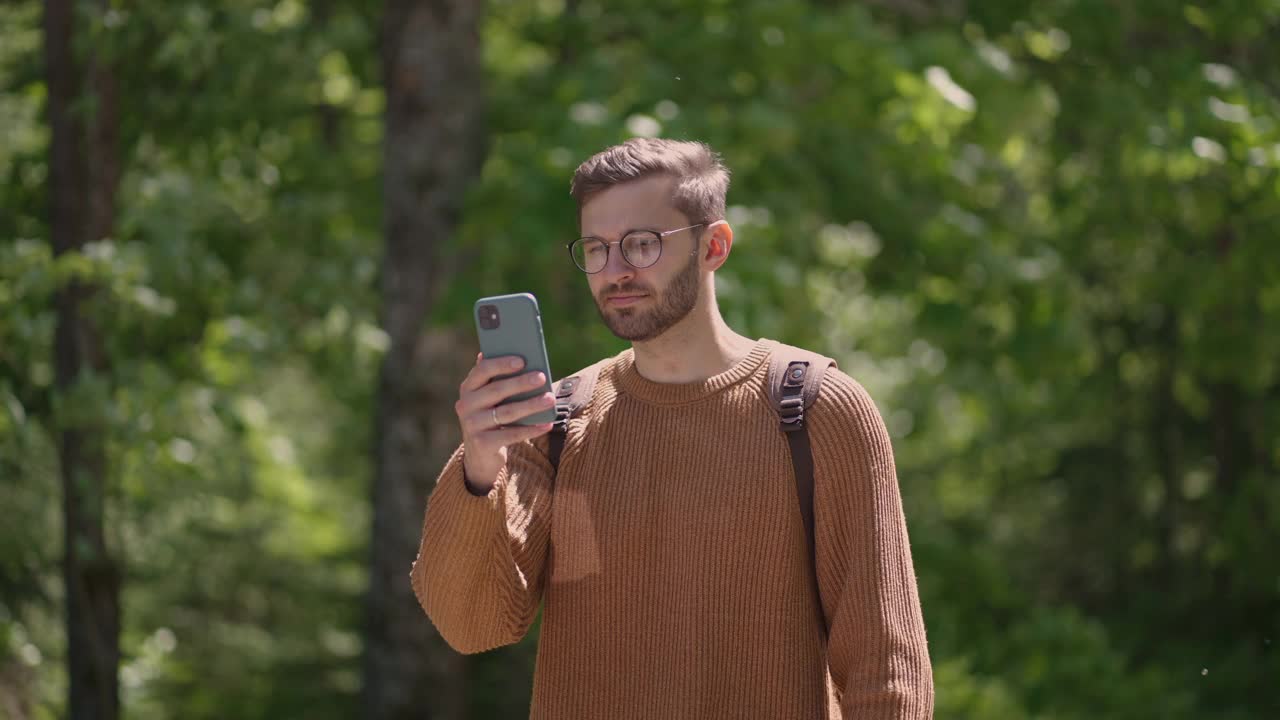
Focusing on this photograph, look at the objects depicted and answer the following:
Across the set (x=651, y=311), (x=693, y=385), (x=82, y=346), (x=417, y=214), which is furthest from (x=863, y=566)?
(x=417, y=214)

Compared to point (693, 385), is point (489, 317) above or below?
above

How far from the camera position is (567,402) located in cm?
267

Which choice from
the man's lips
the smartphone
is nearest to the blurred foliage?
the man's lips

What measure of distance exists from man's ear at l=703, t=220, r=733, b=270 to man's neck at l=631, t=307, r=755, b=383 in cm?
9

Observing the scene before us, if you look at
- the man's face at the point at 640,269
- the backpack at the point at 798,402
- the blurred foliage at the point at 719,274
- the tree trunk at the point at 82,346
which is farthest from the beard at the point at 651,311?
the tree trunk at the point at 82,346

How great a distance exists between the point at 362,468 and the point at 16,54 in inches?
356

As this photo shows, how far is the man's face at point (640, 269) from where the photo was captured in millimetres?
2492

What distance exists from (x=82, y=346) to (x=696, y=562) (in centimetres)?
419

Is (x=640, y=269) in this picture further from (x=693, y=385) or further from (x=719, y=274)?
(x=719, y=274)

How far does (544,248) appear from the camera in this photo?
6.00 metres

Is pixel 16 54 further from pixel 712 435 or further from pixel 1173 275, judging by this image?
pixel 1173 275

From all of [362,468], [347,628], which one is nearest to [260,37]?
[347,628]

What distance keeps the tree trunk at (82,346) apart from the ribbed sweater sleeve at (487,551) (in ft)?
12.2

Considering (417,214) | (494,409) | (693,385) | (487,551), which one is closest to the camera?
(494,409)
